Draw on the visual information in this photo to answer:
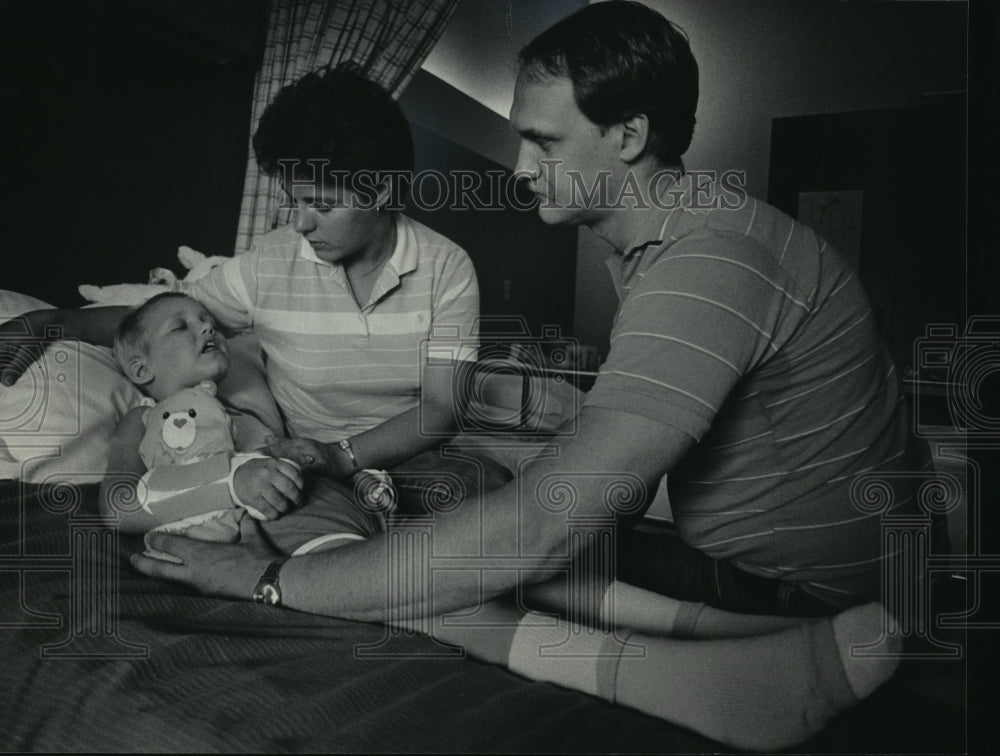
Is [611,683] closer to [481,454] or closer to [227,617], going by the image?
[227,617]

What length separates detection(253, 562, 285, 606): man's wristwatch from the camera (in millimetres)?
806

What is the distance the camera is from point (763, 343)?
73 centimetres

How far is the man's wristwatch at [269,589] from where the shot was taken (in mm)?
806

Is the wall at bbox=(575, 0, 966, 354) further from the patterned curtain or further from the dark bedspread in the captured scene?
the dark bedspread

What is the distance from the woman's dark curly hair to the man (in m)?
0.44

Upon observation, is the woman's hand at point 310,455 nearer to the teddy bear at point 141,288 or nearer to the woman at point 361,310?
the woman at point 361,310

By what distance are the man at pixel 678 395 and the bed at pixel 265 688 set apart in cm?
6

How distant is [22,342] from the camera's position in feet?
4.07

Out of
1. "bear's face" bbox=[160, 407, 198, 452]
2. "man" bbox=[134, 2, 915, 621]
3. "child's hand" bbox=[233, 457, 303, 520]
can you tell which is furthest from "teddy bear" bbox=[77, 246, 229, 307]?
"man" bbox=[134, 2, 915, 621]
